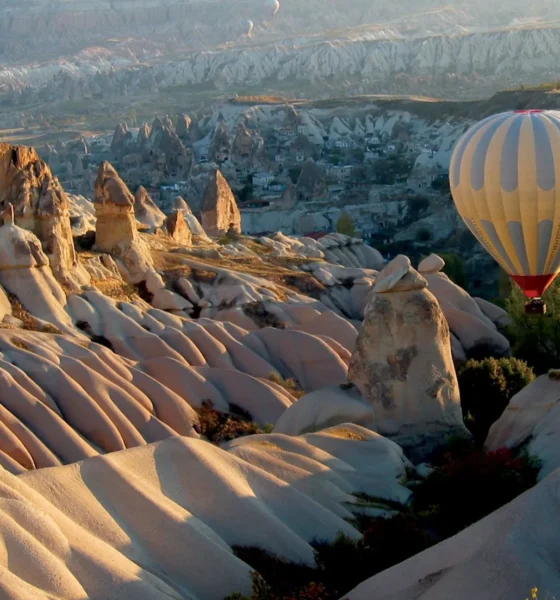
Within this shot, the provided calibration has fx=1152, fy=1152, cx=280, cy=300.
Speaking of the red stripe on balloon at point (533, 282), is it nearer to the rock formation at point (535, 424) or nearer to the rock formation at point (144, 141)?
the rock formation at point (535, 424)

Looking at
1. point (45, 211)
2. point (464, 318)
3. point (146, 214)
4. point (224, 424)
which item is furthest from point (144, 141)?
point (224, 424)

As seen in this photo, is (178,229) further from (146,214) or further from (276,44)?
(276,44)

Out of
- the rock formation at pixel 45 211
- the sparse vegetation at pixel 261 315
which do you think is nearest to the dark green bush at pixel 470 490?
the rock formation at pixel 45 211

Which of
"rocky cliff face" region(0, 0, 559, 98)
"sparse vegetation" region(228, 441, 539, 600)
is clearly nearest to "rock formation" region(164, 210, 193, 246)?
"sparse vegetation" region(228, 441, 539, 600)

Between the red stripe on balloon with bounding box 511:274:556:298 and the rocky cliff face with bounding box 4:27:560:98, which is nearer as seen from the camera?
the red stripe on balloon with bounding box 511:274:556:298

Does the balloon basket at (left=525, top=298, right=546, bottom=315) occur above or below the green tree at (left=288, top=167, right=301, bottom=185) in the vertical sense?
above

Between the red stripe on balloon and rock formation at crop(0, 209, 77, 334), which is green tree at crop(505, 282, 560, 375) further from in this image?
rock formation at crop(0, 209, 77, 334)

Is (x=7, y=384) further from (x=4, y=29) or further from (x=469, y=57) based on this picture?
(x=4, y=29)
